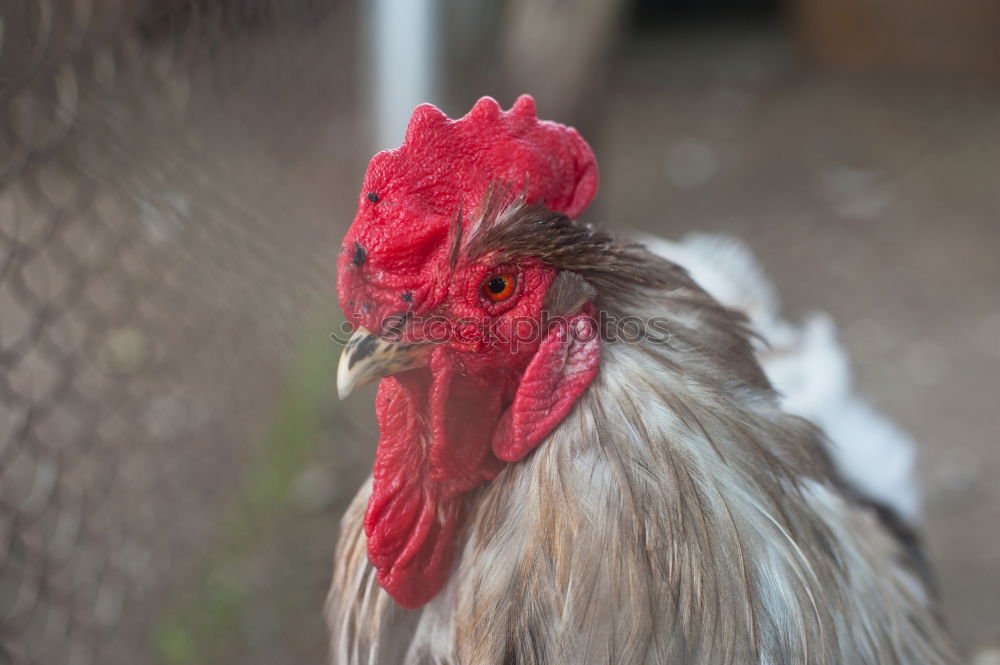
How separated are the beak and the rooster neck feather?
0.73ft

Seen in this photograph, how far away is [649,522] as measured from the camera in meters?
1.45

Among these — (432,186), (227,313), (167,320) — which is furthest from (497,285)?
(167,320)

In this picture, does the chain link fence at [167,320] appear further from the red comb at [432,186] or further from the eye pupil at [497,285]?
the eye pupil at [497,285]

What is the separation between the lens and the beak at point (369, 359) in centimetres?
146

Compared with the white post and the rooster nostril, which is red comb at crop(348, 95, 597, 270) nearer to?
the rooster nostril

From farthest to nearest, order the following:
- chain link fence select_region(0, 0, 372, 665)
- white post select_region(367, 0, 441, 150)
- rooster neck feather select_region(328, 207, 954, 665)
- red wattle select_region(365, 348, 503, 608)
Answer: white post select_region(367, 0, 441, 150) < chain link fence select_region(0, 0, 372, 665) < red wattle select_region(365, 348, 503, 608) < rooster neck feather select_region(328, 207, 954, 665)

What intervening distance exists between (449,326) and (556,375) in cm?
21

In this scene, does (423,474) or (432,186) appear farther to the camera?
(423,474)

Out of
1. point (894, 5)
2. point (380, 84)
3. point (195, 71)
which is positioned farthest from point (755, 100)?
point (195, 71)

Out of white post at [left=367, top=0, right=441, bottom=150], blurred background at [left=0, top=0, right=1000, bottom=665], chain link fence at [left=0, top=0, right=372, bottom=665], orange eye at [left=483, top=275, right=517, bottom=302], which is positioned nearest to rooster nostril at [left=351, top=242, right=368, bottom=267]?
orange eye at [left=483, top=275, right=517, bottom=302]

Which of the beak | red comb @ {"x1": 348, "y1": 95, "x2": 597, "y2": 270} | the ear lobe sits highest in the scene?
red comb @ {"x1": 348, "y1": 95, "x2": 597, "y2": 270}

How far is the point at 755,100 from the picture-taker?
7355mm

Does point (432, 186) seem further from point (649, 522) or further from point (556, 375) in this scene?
point (649, 522)

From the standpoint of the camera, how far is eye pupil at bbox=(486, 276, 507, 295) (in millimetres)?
1482
